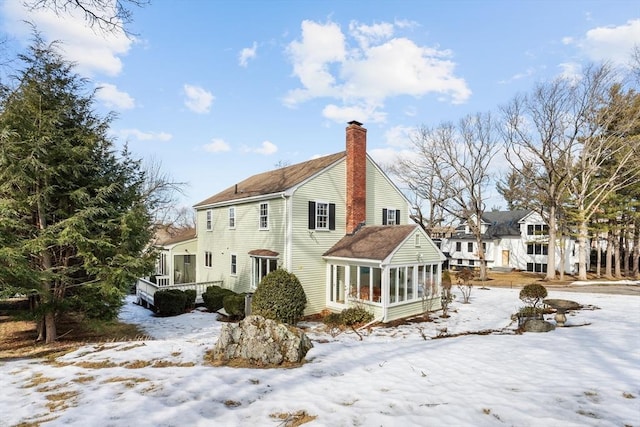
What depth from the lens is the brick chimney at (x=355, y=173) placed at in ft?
55.5

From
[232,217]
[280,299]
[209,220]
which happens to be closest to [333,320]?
[280,299]

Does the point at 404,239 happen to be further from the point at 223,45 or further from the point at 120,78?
the point at 120,78

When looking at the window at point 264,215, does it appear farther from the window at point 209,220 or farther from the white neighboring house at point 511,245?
the white neighboring house at point 511,245

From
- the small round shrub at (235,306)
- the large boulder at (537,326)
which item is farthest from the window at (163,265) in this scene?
the large boulder at (537,326)

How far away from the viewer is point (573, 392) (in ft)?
17.2

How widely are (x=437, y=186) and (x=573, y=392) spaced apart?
2942 centimetres

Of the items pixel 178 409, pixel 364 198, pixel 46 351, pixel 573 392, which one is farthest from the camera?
pixel 364 198

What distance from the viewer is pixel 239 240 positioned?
1850 cm

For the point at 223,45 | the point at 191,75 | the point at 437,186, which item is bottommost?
the point at 437,186

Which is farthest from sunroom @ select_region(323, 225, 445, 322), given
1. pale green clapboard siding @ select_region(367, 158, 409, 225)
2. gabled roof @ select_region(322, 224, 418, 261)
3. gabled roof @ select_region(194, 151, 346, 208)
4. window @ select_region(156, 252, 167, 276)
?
window @ select_region(156, 252, 167, 276)

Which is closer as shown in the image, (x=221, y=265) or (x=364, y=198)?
(x=364, y=198)

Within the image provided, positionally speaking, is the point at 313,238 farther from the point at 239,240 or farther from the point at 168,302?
the point at 168,302

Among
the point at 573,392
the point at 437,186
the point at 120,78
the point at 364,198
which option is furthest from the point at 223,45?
the point at 437,186

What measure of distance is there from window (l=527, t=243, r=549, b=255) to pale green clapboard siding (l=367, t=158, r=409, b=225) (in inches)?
995
